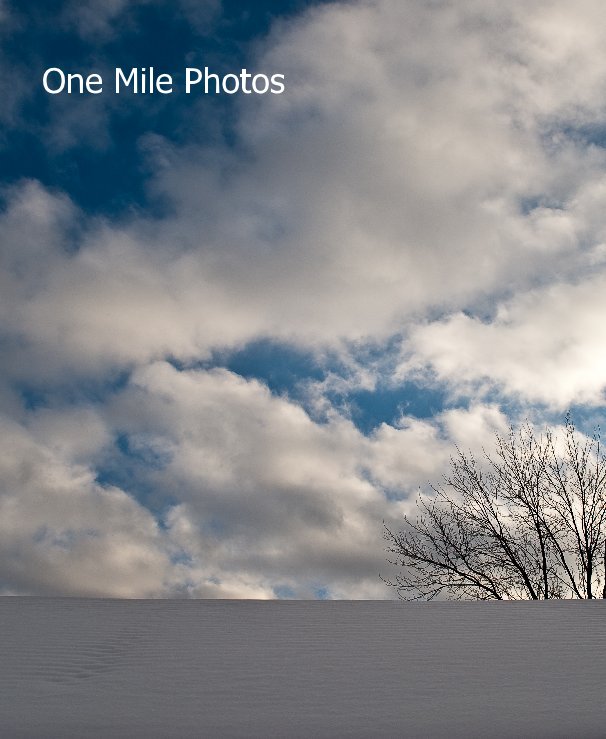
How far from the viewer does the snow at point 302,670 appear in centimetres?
368

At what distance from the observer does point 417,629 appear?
6.52 metres

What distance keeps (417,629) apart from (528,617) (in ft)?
4.05

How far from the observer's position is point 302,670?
4.93 metres

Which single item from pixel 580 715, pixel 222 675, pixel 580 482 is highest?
pixel 580 482

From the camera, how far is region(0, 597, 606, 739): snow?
12.1ft

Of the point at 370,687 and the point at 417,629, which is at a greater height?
the point at 417,629

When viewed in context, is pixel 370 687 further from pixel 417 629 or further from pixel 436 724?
pixel 417 629

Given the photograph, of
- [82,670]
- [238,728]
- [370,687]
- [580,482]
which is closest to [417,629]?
[370,687]

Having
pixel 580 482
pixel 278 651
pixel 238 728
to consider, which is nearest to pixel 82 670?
pixel 278 651

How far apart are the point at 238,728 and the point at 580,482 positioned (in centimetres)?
1643

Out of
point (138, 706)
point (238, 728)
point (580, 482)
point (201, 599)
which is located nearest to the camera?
point (238, 728)

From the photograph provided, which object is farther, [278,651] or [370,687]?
[278,651]

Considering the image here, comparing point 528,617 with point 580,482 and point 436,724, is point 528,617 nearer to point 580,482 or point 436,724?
point 436,724

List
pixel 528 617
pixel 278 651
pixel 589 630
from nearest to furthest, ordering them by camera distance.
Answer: pixel 278 651 → pixel 589 630 → pixel 528 617
